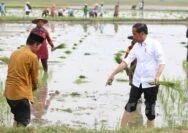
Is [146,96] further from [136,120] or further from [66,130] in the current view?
[66,130]

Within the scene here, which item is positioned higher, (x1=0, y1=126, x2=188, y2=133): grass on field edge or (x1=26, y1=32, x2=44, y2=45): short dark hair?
(x1=26, y1=32, x2=44, y2=45): short dark hair

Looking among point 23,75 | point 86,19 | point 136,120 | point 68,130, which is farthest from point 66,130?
point 86,19

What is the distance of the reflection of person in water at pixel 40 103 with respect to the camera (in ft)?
29.9

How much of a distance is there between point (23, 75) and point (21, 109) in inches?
17.8

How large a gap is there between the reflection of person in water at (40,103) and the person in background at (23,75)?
1912 millimetres

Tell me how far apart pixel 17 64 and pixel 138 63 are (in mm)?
1857

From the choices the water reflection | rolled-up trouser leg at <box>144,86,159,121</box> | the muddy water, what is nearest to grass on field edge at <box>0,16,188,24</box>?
the muddy water

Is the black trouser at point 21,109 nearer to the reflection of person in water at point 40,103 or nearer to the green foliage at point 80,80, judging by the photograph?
the reflection of person in water at point 40,103

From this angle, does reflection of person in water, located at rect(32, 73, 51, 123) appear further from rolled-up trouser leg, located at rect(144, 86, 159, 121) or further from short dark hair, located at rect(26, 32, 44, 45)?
short dark hair, located at rect(26, 32, 44, 45)

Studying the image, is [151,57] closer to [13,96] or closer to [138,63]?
[138,63]

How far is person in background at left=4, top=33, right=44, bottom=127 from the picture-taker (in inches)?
259

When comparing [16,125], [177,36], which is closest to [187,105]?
[16,125]

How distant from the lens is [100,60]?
56.1 feet

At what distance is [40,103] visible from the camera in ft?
33.0
